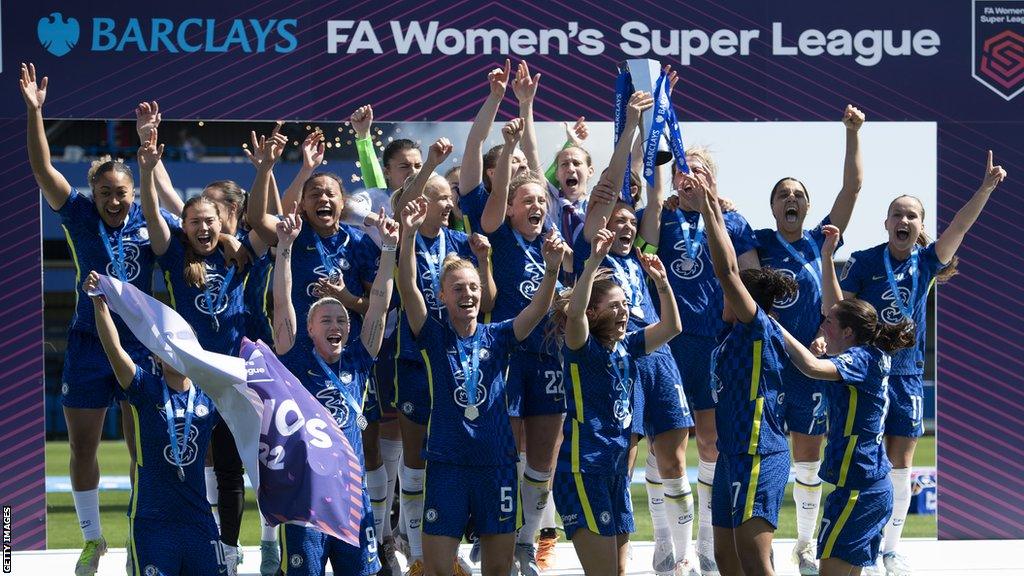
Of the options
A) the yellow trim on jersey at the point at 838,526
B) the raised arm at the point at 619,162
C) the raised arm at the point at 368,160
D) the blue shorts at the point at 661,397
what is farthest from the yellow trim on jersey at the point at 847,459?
the raised arm at the point at 368,160

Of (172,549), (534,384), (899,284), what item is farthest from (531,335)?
(899,284)

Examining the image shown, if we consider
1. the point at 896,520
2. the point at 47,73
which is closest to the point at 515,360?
the point at 896,520

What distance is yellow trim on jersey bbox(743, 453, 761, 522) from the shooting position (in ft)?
19.1

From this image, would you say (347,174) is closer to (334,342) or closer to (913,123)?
(334,342)

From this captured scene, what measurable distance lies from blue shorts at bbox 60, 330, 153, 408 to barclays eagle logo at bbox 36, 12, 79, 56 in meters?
2.14

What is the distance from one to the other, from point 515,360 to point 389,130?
8.19 feet

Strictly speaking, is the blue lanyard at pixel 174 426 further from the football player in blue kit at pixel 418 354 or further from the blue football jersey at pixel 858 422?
the blue football jersey at pixel 858 422

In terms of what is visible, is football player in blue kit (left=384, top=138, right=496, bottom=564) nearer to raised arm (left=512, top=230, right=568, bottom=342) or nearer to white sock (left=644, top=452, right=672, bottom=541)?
raised arm (left=512, top=230, right=568, bottom=342)

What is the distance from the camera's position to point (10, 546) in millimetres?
8070

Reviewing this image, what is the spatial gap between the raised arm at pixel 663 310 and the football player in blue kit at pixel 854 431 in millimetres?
503

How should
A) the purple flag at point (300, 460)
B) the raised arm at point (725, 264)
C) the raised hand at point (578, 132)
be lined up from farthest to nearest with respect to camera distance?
the raised hand at point (578, 132)
the raised arm at point (725, 264)
the purple flag at point (300, 460)

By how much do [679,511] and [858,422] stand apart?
1.22 meters

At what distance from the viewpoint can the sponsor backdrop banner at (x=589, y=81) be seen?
829cm

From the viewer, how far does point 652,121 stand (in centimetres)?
716
